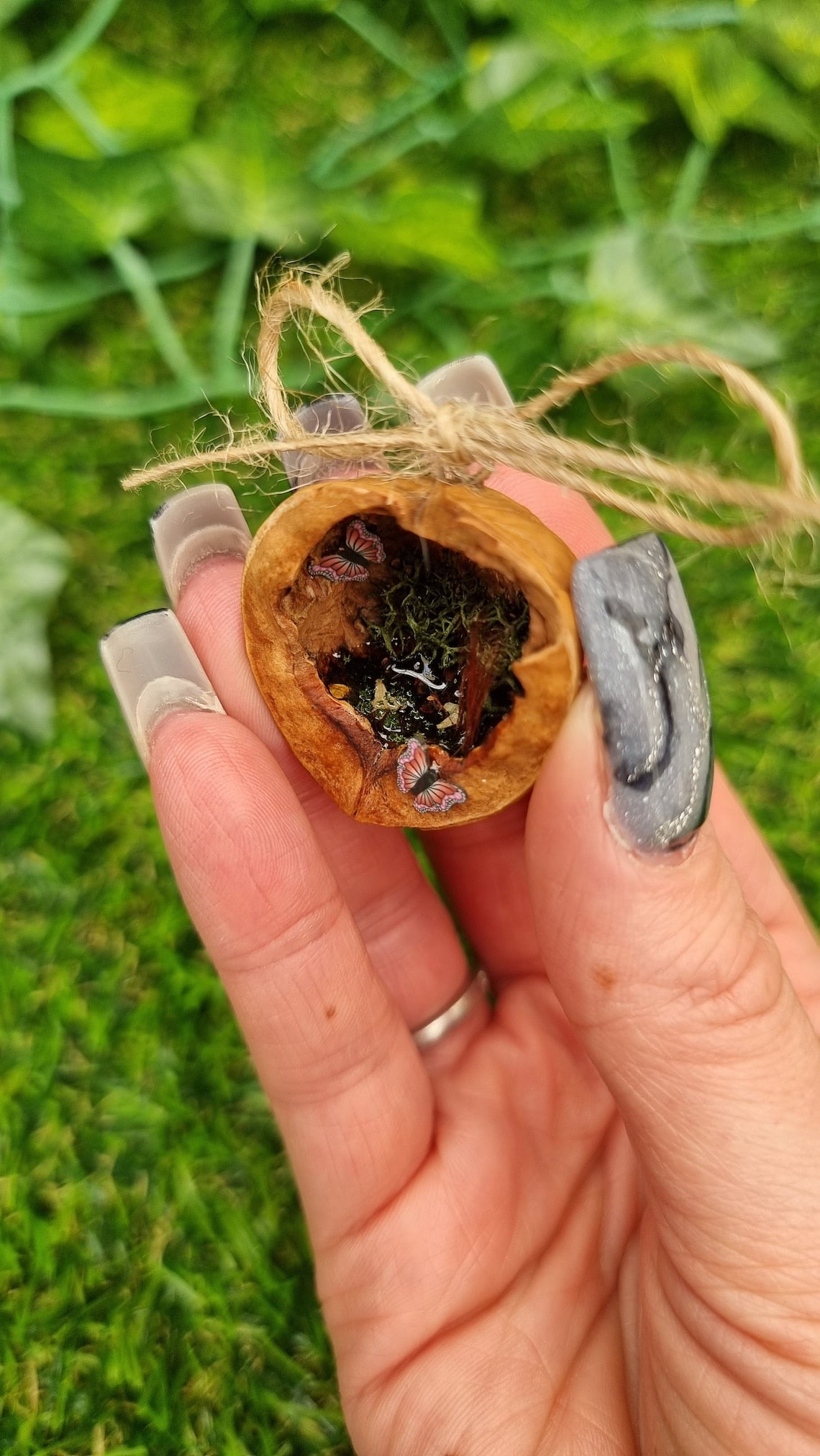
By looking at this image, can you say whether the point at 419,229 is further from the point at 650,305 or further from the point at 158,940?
the point at 158,940

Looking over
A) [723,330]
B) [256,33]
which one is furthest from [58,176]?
Answer: [723,330]

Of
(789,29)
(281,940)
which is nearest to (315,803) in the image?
(281,940)

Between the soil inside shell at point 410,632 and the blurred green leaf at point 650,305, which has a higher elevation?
the blurred green leaf at point 650,305

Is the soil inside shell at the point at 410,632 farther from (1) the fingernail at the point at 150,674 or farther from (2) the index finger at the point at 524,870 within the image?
(2) the index finger at the point at 524,870

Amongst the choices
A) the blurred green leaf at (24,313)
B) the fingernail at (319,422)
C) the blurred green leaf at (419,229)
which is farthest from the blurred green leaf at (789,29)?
the blurred green leaf at (24,313)

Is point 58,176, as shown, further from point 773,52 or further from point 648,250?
point 773,52
